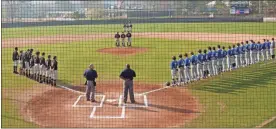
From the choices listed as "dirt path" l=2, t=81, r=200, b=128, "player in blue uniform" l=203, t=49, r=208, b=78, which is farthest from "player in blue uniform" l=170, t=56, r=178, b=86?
"player in blue uniform" l=203, t=49, r=208, b=78

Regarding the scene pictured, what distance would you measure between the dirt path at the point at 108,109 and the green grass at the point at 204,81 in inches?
14.4

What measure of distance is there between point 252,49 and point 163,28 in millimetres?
18577

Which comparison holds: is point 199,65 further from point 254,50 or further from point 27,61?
point 27,61

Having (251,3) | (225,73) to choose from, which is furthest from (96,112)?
(251,3)

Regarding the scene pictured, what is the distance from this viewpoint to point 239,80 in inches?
450

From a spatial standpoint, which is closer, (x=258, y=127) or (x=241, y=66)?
(x=258, y=127)

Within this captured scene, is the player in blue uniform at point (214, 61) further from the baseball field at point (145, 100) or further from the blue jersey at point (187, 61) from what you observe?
the blue jersey at point (187, 61)

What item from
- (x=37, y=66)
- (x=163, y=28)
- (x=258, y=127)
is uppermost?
(x=163, y=28)

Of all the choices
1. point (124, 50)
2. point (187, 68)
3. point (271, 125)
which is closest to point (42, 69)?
point (187, 68)

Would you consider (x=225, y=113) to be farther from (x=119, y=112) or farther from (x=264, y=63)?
(x=264, y=63)

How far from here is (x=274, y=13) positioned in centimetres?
3806

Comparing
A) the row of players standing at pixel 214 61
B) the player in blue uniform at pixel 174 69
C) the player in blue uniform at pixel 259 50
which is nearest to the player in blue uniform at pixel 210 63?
the row of players standing at pixel 214 61

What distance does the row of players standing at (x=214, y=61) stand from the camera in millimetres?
11195

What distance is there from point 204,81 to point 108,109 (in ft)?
12.5
